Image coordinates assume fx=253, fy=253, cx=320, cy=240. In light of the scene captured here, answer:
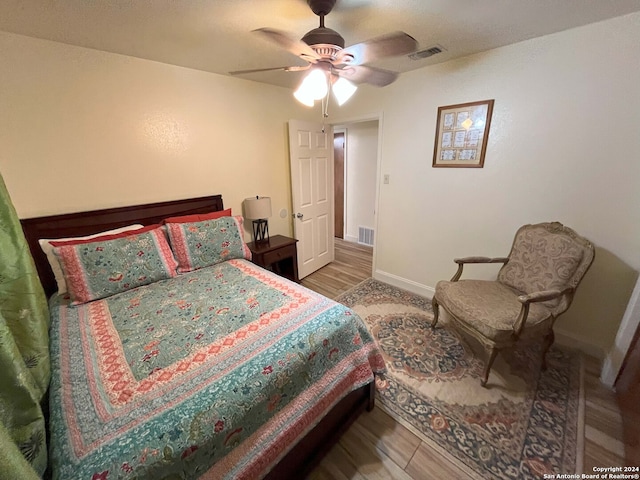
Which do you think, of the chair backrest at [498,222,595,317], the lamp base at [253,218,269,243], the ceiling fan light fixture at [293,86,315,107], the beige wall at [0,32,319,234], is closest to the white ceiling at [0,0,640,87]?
the beige wall at [0,32,319,234]

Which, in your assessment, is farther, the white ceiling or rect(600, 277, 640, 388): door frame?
rect(600, 277, 640, 388): door frame

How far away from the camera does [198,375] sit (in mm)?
1069

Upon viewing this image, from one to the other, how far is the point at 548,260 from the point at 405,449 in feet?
5.33

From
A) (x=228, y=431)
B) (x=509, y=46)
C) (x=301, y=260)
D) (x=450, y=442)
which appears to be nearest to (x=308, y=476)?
(x=228, y=431)

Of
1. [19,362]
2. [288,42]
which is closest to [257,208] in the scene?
[288,42]

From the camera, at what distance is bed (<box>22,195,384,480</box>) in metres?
0.84

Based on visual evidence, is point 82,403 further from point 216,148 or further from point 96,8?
point 216,148

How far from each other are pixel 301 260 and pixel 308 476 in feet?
7.39

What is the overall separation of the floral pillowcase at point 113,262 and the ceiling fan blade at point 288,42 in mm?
1577

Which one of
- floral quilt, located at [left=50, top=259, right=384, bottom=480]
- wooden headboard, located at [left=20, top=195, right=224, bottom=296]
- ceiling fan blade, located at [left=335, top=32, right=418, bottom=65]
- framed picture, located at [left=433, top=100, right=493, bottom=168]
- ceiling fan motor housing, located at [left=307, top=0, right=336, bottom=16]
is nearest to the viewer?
floral quilt, located at [left=50, top=259, right=384, bottom=480]

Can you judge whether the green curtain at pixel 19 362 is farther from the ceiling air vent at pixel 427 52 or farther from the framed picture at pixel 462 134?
the framed picture at pixel 462 134

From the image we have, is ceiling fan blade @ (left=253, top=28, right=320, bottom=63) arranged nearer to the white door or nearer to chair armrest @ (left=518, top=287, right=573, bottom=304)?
the white door

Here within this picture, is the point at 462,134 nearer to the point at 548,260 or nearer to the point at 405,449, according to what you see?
the point at 548,260

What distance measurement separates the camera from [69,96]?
1772 millimetres
